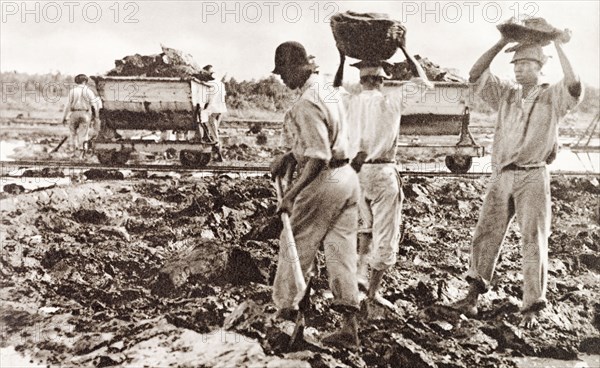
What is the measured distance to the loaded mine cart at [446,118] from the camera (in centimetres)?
893

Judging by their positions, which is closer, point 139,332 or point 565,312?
point 139,332

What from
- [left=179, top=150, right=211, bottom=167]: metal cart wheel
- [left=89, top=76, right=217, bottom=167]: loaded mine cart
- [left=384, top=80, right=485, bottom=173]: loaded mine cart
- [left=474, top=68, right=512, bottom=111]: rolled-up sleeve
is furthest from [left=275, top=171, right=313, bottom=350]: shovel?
[left=179, top=150, right=211, bottom=167]: metal cart wheel

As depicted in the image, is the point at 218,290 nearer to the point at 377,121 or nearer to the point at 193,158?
the point at 377,121

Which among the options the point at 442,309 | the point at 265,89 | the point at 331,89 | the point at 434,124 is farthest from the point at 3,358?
the point at 265,89

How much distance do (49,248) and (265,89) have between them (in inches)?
602

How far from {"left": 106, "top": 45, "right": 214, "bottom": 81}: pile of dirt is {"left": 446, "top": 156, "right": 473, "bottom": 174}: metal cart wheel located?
443cm

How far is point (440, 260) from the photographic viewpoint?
5.64 meters

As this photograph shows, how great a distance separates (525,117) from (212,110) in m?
7.02

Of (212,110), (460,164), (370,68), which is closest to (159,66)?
(212,110)

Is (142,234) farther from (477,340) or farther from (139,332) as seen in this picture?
(477,340)

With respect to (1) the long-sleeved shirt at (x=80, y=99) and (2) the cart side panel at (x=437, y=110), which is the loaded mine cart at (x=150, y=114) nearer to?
(1) the long-sleeved shirt at (x=80, y=99)

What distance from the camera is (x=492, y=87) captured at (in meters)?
4.44

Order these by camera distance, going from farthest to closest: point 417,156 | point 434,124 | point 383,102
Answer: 1. point 417,156
2. point 434,124
3. point 383,102

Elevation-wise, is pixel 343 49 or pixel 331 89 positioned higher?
pixel 343 49
